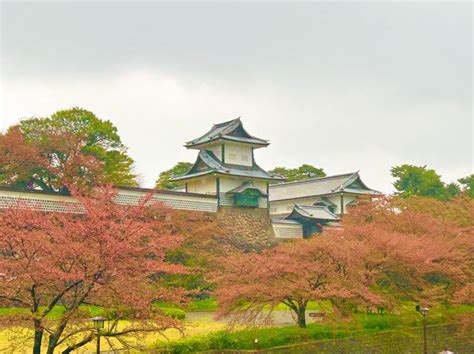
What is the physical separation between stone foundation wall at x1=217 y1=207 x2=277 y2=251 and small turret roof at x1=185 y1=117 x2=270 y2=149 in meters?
4.28

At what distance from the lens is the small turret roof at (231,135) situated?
3378 centimetres

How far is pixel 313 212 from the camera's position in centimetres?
3734

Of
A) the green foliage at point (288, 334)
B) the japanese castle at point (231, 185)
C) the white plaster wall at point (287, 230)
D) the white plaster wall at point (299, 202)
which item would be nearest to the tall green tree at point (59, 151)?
the japanese castle at point (231, 185)

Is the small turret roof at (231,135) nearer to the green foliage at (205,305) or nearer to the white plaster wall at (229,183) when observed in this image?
the white plaster wall at (229,183)

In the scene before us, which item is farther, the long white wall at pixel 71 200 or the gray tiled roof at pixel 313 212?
the gray tiled roof at pixel 313 212

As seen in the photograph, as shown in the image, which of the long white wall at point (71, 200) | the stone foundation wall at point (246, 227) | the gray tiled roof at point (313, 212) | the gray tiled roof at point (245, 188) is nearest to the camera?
the long white wall at point (71, 200)

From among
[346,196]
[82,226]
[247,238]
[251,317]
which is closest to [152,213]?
[247,238]

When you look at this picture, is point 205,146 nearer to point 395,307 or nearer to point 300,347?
point 395,307

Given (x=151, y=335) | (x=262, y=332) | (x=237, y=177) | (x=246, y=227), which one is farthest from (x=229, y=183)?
(x=151, y=335)

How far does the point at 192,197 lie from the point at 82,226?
19.3m

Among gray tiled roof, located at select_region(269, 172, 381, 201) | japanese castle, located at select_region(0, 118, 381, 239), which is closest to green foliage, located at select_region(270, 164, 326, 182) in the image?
gray tiled roof, located at select_region(269, 172, 381, 201)

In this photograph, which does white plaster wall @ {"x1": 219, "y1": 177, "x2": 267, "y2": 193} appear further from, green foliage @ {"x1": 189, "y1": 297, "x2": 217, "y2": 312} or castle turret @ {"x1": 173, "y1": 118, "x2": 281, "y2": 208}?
green foliage @ {"x1": 189, "y1": 297, "x2": 217, "y2": 312}

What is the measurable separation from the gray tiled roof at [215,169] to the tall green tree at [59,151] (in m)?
5.28

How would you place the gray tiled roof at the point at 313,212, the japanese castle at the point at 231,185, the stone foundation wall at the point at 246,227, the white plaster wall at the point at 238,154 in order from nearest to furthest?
1. the japanese castle at the point at 231,185
2. the stone foundation wall at the point at 246,227
3. the white plaster wall at the point at 238,154
4. the gray tiled roof at the point at 313,212
